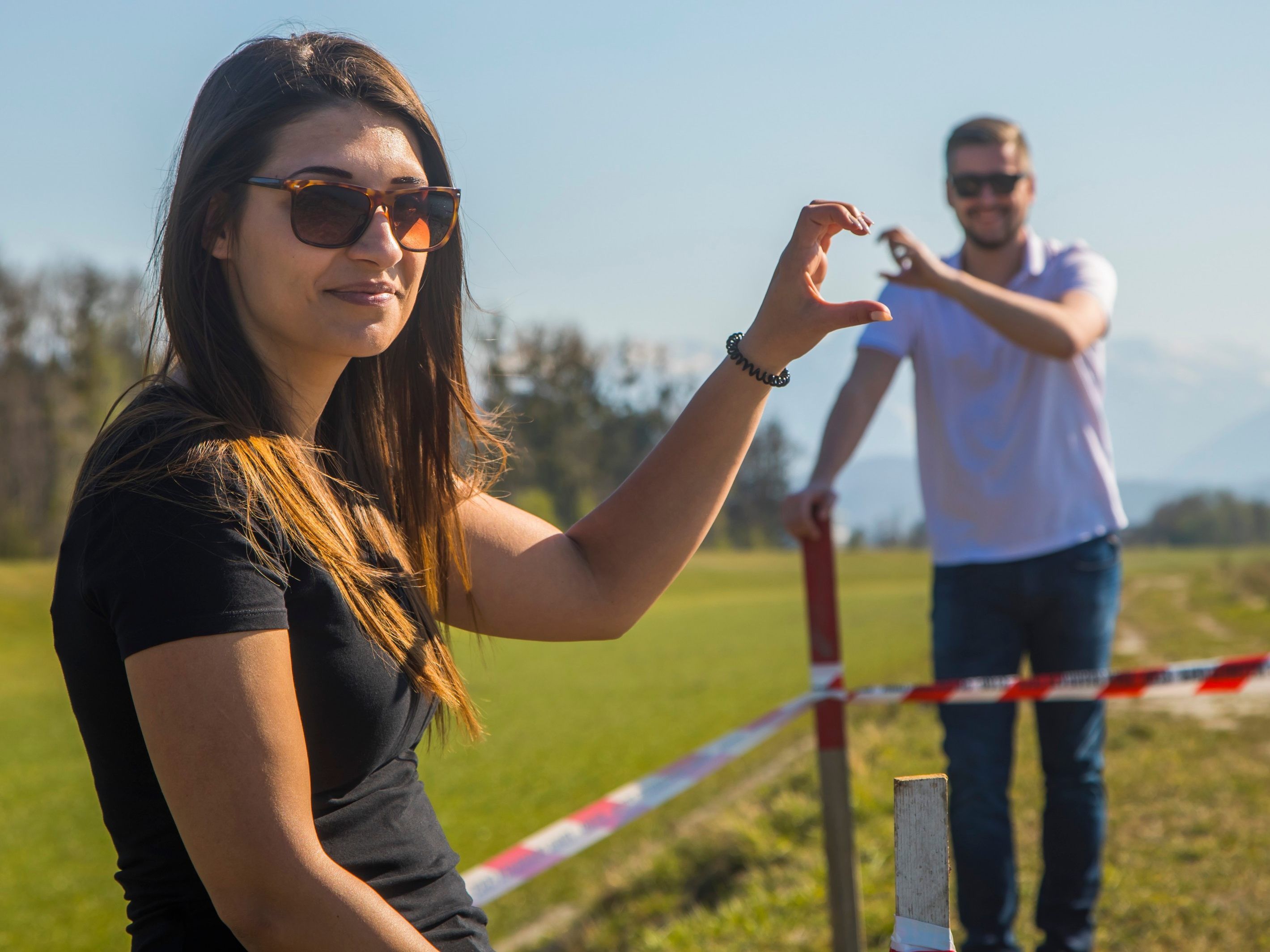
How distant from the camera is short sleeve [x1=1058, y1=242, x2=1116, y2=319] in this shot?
3.11 m

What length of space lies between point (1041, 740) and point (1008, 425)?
87cm

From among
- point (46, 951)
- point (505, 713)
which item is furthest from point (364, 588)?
point (505, 713)

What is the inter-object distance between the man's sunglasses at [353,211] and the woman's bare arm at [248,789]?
1.63 feet

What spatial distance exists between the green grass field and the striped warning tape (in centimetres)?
50

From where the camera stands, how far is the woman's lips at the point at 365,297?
4.47 ft

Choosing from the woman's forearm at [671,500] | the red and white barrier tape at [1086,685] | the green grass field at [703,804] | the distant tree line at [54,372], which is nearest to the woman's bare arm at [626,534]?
the woman's forearm at [671,500]

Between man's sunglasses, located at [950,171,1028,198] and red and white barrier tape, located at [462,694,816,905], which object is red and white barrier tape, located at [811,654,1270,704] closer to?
red and white barrier tape, located at [462,694,816,905]

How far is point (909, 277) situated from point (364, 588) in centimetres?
193

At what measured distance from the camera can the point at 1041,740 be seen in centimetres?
306

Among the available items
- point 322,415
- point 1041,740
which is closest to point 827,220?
point 322,415

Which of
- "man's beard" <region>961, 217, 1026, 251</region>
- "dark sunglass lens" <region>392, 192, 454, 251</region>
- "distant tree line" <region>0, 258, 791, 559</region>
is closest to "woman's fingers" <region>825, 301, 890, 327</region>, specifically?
"dark sunglass lens" <region>392, 192, 454, 251</region>

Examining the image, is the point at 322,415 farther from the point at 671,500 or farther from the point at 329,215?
the point at 671,500

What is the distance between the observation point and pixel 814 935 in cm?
376

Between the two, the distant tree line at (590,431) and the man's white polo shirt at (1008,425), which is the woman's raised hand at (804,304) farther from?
the distant tree line at (590,431)
